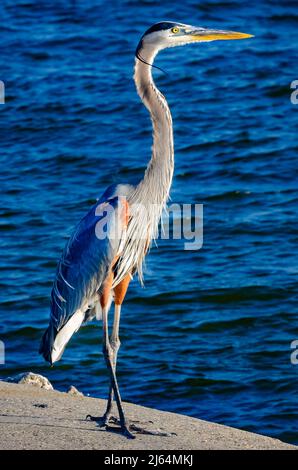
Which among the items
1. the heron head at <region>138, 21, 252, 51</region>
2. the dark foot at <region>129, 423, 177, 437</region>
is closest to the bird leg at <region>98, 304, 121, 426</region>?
the dark foot at <region>129, 423, 177, 437</region>

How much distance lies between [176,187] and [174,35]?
649 cm

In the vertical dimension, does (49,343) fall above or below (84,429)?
above

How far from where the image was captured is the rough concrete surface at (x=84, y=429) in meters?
7.04

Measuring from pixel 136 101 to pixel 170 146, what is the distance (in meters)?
9.61

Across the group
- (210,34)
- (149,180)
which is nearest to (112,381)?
(149,180)

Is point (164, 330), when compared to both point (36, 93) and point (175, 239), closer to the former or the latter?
point (175, 239)

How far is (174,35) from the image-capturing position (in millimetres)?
8406

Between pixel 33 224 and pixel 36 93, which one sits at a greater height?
pixel 36 93

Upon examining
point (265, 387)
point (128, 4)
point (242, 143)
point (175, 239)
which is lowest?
point (265, 387)

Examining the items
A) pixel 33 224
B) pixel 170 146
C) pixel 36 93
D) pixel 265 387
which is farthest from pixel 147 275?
pixel 36 93

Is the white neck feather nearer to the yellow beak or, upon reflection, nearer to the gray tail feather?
the yellow beak

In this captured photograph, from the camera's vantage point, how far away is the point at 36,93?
18.2 metres

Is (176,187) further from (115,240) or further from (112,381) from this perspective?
(112,381)

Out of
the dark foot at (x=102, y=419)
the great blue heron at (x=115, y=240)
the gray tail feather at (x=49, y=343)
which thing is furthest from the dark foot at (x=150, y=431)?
the gray tail feather at (x=49, y=343)
